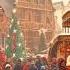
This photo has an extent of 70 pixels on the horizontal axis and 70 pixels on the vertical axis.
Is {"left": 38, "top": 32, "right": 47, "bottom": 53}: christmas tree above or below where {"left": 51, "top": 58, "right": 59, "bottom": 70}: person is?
above

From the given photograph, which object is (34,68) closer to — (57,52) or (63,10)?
(57,52)

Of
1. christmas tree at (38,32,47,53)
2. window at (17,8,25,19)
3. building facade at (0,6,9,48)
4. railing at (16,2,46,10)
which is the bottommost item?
christmas tree at (38,32,47,53)

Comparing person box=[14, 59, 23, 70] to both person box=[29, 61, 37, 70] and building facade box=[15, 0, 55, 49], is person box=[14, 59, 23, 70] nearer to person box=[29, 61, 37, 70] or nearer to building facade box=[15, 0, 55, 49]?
person box=[29, 61, 37, 70]

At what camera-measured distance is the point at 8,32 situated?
8.48 m

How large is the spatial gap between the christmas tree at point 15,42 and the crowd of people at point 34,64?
186 millimetres

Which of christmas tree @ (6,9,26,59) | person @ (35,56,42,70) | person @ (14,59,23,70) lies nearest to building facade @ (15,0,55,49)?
christmas tree @ (6,9,26,59)

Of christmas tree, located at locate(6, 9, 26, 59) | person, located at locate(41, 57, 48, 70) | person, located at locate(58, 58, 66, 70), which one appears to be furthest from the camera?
christmas tree, located at locate(6, 9, 26, 59)

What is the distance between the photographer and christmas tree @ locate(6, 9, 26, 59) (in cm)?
844

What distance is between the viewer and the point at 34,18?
8516 mm

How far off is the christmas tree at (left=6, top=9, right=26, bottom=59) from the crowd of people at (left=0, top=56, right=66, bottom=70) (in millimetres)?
186

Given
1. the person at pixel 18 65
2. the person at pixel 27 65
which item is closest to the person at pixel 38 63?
the person at pixel 27 65

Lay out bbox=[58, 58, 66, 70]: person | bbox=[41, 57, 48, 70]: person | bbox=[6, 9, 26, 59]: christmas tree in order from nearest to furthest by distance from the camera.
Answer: bbox=[58, 58, 66, 70]: person
bbox=[41, 57, 48, 70]: person
bbox=[6, 9, 26, 59]: christmas tree

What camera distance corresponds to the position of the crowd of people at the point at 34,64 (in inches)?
325

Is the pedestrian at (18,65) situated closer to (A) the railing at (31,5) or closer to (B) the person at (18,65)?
(B) the person at (18,65)
